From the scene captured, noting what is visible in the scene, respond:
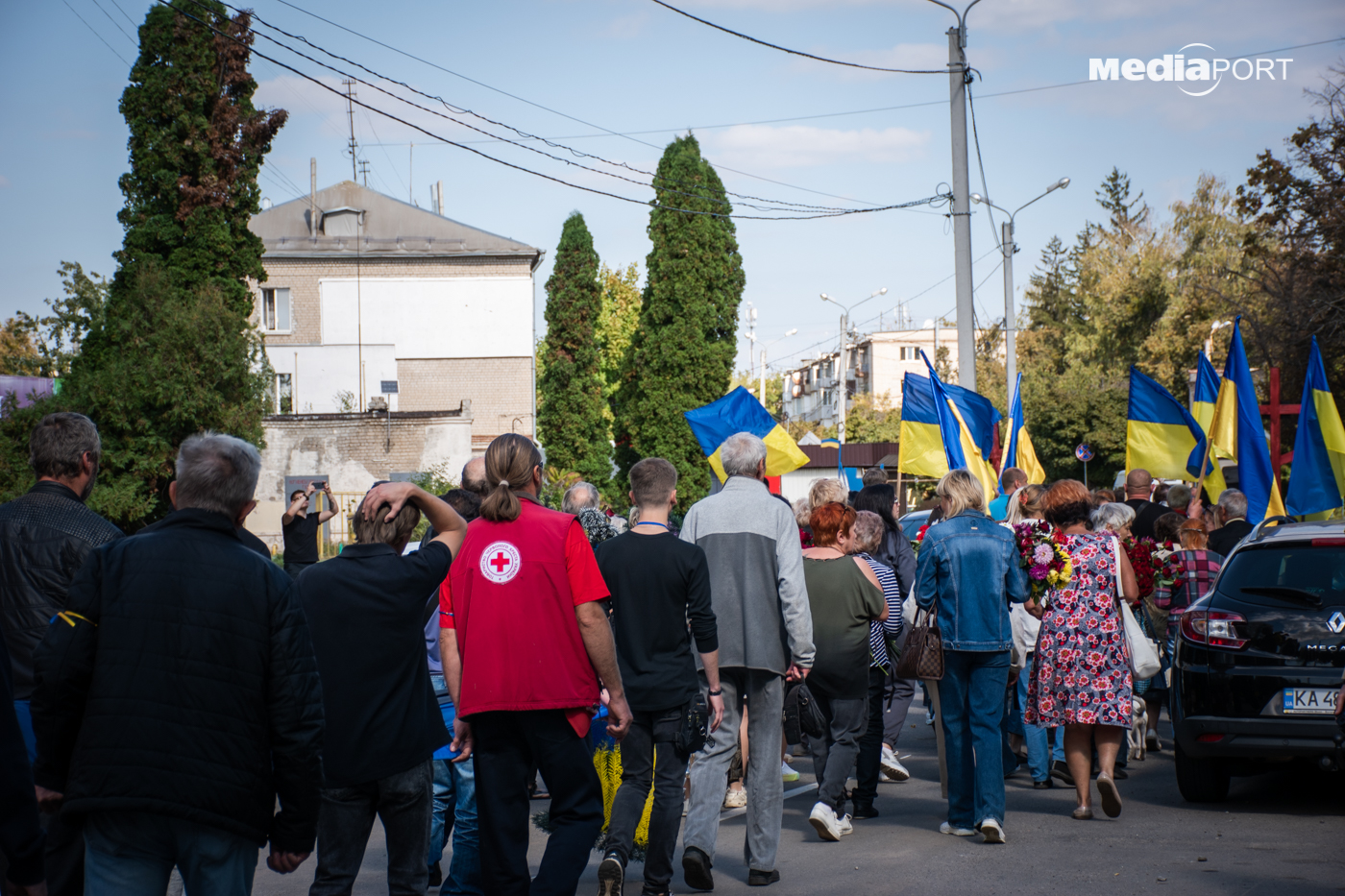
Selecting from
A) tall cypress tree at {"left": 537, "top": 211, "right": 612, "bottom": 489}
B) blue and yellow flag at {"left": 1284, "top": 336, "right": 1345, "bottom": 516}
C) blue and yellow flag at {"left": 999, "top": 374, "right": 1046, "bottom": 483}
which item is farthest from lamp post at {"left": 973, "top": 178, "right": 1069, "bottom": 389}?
tall cypress tree at {"left": 537, "top": 211, "right": 612, "bottom": 489}

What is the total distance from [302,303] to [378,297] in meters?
2.98

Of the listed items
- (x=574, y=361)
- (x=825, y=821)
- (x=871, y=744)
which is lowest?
(x=825, y=821)

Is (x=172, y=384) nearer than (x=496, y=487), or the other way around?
(x=496, y=487)

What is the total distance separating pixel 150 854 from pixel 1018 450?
49.1 ft

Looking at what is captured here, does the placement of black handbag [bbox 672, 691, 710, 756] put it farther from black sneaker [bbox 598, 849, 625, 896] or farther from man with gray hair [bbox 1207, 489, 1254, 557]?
man with gray hair [bbox 1207, 489, 1254, 557]

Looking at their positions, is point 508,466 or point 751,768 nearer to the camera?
point 508,466

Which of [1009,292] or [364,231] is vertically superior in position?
[364,231]

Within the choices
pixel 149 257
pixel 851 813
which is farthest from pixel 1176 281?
pixel 851 813

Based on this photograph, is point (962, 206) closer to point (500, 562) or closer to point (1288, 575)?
point (1288, 575)

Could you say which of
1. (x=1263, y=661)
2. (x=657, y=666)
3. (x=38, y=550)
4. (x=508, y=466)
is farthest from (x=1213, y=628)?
(x=38, y=550)

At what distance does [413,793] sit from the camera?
4.50 meters

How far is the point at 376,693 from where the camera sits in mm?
4430

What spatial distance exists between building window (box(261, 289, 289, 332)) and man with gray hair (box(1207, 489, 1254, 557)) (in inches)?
1638

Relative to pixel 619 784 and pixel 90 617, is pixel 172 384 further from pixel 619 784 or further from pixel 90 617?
pixel 90 617
